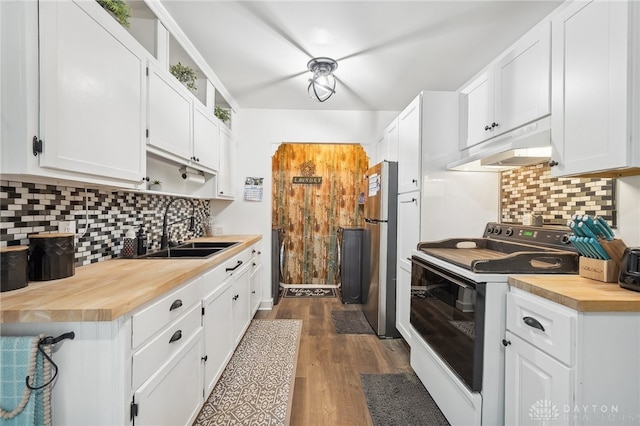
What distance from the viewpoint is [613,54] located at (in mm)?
1147

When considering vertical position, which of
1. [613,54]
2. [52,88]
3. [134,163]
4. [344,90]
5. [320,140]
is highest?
[344,90]

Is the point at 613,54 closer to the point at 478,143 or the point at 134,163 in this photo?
the point at 478,143

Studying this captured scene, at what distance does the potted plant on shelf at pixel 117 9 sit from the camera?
133 centimetres

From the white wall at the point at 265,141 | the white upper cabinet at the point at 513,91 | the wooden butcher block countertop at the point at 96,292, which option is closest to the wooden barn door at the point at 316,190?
the white wall at the point at 265,141

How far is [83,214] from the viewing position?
157cm

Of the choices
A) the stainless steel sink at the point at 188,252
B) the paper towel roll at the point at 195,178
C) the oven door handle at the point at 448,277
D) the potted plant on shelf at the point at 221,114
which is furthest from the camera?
the potted plant on shelf at the point at 221,114

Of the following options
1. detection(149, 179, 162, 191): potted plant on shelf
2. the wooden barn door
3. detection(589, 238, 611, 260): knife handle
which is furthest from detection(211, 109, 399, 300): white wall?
detection(589, 238, 611, 260): knife handle

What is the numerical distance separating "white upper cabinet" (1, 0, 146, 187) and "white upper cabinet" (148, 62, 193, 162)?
0.14 metres

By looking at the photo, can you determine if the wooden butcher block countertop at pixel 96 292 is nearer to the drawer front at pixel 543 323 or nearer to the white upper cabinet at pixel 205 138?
the white upper cabinet at pixel 205 138

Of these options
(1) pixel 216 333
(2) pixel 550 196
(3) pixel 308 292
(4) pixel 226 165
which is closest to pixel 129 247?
(1) pixel 216 333

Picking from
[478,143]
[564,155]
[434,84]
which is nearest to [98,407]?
[564,155]

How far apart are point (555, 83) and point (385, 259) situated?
1.78 m

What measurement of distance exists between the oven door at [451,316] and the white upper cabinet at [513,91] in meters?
0.98

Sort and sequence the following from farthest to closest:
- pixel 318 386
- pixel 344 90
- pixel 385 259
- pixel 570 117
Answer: pixel 344 90
pixel 385 259
pixel 318 386
pixel 570 117
